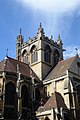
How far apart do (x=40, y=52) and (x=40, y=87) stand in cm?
713

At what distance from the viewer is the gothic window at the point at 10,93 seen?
32.6 m

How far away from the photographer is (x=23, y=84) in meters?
34.9

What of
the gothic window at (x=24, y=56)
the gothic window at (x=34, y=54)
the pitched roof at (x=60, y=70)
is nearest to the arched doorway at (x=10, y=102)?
the pitched roof at (x=60, y=70)

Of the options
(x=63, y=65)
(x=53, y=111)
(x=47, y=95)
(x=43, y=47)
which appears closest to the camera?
(x=53, y=111)

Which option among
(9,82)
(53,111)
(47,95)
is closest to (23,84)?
(9,82)

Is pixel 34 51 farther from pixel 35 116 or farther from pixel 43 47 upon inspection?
pixel 35 116

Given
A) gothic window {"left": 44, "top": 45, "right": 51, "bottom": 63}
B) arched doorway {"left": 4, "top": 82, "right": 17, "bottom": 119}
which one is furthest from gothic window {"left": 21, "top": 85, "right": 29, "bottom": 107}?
gothic window {"left": 44, "top": 45, "right": 51, "bottom": 63}

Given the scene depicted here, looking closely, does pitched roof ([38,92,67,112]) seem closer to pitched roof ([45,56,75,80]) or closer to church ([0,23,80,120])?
church ([0,23,80,120])

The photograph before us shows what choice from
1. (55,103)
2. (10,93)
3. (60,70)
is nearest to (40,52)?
(60,70)

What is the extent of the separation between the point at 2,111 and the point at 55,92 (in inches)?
331

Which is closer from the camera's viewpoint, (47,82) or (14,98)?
(14,98)

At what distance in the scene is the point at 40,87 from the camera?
37938 millimetres

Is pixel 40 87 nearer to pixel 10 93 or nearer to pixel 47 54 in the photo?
pixel 10 93

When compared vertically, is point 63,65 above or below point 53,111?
above
